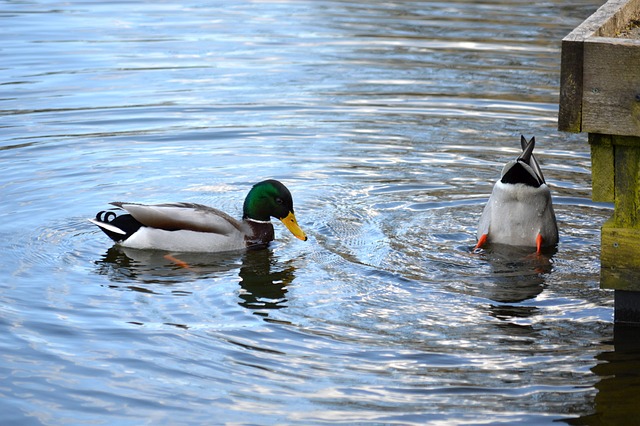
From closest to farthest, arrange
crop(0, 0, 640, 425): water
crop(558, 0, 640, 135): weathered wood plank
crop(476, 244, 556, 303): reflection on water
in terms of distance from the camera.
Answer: crop(0, 0, 640, 425): water → crop(558, 0, 640, 135): weathered wood plank → crop(476, 244, 556, 303): reflection on water

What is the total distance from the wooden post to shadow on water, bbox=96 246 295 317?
1.91 meters

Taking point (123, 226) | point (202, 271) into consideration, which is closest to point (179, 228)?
point (123, 226)


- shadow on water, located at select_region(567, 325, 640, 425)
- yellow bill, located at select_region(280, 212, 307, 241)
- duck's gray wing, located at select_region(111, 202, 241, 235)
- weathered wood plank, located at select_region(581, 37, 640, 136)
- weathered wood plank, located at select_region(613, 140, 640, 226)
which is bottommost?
shadow on water, located at select_region(567, 325, 640, 425)

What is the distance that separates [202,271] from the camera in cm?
731

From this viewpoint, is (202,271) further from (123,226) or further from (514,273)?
(514,273)

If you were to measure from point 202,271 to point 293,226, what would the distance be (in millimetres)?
883

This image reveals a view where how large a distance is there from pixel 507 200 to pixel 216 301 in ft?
6.99

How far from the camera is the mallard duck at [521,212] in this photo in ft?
24.5

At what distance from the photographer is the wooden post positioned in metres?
5.39

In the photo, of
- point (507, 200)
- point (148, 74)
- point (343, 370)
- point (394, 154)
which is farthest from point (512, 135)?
point (343, 370)

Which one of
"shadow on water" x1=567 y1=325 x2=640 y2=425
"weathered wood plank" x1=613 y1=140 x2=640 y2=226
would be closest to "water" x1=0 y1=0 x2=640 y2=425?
"shadow on water" x1=567 y1=325 x2=640 y2=425

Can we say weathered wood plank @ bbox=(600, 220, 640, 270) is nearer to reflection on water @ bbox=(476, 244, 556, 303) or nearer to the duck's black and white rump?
reflection on water @ bbox=(476, 244, 556, 303)

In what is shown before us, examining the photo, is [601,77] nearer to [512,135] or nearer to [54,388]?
[54,388]

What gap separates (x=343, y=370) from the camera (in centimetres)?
549
